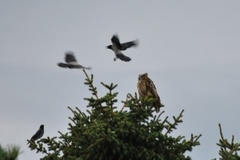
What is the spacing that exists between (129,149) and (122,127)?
1.40 ft

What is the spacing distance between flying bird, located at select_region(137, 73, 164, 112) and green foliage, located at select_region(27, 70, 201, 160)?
116 centimetres

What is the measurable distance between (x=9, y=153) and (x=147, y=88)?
4.72m

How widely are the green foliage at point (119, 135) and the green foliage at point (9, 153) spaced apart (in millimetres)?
1946

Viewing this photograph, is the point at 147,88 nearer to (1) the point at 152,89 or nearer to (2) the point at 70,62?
(1) the point at 152,89

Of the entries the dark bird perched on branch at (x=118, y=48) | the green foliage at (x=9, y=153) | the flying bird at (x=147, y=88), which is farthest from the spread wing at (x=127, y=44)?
the green foliage at (x=9, y=153)

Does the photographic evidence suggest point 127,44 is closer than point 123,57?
No

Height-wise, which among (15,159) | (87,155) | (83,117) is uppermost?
(83,117)

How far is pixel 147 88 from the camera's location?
13.6 metres

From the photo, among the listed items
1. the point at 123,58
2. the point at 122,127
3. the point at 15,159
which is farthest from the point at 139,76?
the point at 15,159

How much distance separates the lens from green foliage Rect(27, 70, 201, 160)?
1138 cm

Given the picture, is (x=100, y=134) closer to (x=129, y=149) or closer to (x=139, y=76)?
(x=129, y=149)

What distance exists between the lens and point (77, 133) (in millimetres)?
12023

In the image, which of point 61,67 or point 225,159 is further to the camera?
point 61,67

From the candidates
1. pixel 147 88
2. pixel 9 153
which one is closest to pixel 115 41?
pixel 147 88
